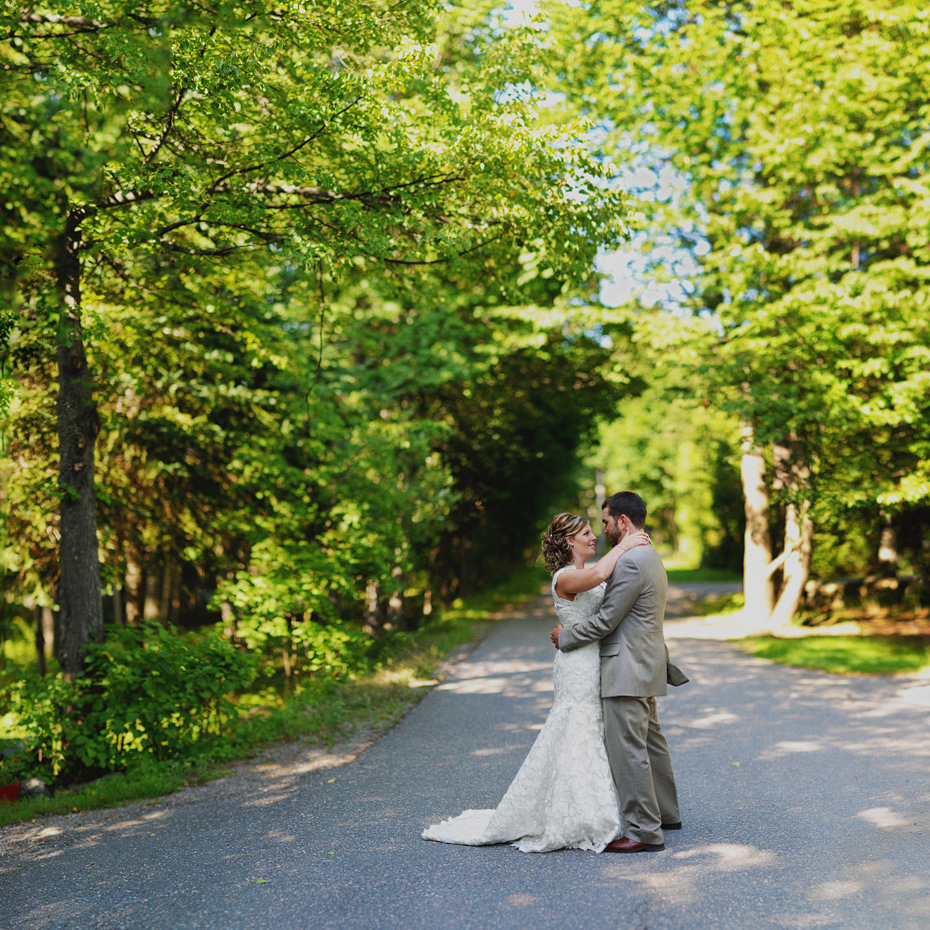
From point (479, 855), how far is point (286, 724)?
3963mm

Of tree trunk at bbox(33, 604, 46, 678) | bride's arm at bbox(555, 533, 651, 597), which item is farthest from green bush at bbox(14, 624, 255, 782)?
tree trunk at bbox(33, 604, 46, 678)

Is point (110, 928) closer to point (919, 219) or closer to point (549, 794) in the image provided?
point (549, 794)

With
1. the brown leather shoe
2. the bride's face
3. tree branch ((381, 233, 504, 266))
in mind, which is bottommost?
the brown leather shoe

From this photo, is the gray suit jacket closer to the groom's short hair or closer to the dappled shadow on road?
the groom's short hair

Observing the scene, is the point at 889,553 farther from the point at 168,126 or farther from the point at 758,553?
the point at 168,126

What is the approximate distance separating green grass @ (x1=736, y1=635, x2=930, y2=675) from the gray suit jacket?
27.6 ft

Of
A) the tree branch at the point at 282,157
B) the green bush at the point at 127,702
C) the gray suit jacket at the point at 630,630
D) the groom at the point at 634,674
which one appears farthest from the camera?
the green bush at the point at 127,702

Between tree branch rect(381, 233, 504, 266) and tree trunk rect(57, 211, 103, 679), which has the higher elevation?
tree branch rect(381, 233, 504, 266)

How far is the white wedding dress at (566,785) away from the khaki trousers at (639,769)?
7 cm

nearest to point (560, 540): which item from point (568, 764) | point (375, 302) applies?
point (568, 764)

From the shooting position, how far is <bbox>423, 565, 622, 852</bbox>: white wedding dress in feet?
16.0

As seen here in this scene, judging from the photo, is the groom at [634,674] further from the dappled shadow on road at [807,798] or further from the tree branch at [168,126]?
the tree branch at [168,126]

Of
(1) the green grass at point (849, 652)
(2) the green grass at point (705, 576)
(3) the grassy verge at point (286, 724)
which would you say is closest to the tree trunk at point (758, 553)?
(1) the green grass at point (849, 652)

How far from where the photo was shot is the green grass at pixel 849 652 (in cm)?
1220
